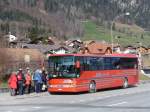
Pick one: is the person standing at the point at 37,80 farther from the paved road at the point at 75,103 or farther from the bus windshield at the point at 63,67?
the bus windshield at the point at 63,67

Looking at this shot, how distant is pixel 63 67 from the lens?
33.0 metres

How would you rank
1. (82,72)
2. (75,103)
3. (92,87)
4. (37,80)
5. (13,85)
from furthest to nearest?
(92,87) < (82,72) < (37,80) < (13,85) < (75,103)

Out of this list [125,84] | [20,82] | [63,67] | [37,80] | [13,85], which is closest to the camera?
[13,85]

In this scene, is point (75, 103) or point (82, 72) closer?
point (75, 103)

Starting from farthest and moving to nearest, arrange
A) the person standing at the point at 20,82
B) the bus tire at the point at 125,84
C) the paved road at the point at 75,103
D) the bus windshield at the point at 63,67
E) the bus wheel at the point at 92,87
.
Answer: the bus tire at the point at 125,84, the bus wheel at the point at 92,87, the bus windshield at the point at 63,67, the person standing at the point at 20,82, the paved road at the point at 75,103

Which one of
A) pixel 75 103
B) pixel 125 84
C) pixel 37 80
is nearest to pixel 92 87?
pixel 37 80

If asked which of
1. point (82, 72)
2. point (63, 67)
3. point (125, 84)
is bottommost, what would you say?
point (125, 84)

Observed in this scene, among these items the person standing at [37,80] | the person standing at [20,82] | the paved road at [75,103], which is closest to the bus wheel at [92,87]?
the paved road at [75,103]

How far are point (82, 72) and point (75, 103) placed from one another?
7890 millimetres

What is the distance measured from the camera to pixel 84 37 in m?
176

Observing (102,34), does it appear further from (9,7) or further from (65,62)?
(65,62)

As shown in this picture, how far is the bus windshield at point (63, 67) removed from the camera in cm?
3284

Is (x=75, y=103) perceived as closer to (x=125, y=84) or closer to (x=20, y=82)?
(x=20, y=82)

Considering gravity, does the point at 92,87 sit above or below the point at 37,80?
below
